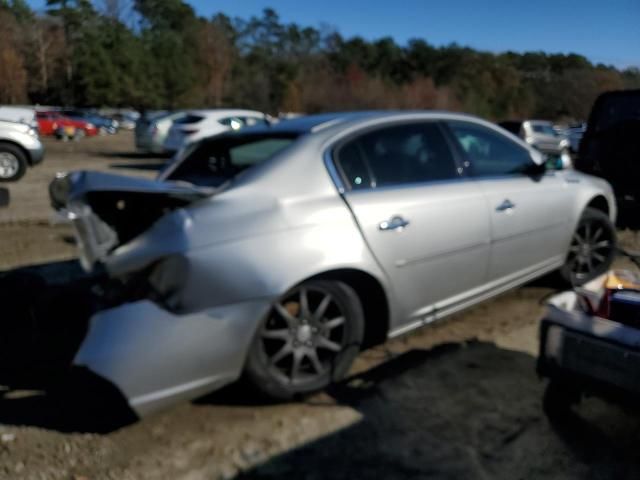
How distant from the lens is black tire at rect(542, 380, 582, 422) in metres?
2.95

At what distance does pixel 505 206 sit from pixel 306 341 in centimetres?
169

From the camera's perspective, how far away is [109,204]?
3.03m

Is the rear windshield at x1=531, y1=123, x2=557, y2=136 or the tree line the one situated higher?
the tree line

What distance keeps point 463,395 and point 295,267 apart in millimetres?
1151

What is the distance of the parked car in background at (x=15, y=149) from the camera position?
1082 centimetres

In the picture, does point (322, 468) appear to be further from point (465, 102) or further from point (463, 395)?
point (465, 102)

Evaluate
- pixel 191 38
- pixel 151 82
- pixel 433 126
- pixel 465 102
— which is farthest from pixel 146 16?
pixel 433 126

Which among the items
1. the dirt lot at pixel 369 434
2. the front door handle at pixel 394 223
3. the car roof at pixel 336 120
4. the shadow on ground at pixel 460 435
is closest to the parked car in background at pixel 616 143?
the car roof at pixel 336 120

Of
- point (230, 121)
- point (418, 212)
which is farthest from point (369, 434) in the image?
point (230, 121)

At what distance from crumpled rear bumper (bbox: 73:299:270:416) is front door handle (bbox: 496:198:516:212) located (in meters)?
1.83

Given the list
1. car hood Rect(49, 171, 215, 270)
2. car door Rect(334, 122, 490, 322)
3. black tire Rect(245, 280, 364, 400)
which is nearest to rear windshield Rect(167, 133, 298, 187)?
car door Rect(334, 122, 490, 322)

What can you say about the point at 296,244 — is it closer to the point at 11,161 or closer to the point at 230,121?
the point at 11,161

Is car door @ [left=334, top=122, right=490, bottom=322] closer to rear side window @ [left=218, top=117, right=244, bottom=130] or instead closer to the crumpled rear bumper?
the crumpled rear bumper

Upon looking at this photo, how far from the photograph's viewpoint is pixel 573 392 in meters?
2.93
